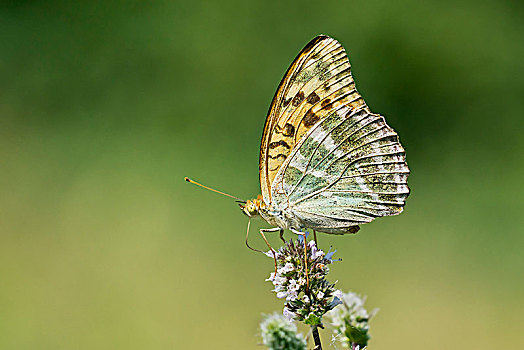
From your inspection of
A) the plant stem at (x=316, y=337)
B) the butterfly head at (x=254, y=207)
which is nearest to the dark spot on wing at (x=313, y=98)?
the butterfly head at (x=254, y=207)

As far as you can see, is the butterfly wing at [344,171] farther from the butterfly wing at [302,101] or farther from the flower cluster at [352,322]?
the flower cluster at [352,322]

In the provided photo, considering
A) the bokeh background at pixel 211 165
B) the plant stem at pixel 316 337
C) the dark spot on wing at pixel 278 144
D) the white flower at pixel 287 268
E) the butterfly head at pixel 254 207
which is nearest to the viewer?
the plant stem at pixel 316 337

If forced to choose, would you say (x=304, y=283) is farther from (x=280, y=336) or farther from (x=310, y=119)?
(x=310, y=119)

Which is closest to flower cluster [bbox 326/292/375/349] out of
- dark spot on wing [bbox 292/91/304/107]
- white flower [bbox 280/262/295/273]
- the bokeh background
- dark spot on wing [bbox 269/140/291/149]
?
white flower [bbox 280/262/295/273]

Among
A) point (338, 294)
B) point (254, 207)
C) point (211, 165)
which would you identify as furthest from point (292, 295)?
point (211, 165)

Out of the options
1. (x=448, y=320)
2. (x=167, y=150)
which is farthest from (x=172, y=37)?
(x=448, y=320)

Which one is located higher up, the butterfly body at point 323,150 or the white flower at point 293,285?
the butterfly body at point 323,150
